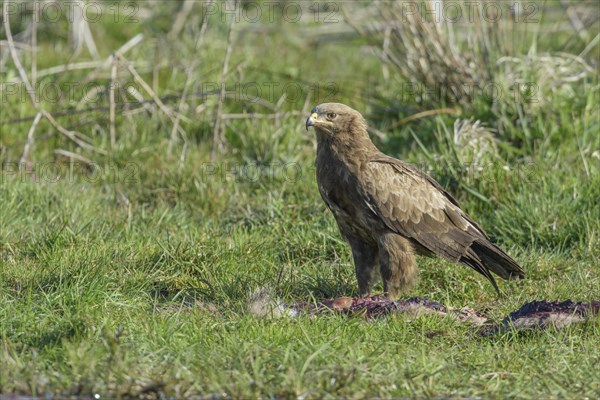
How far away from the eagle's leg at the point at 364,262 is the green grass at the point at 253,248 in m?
0.16

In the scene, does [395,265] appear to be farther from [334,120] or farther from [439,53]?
[439,53]

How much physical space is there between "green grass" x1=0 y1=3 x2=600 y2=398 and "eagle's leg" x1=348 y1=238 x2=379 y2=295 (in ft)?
0.51

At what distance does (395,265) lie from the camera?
6.12m

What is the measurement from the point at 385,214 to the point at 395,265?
314 millimetres

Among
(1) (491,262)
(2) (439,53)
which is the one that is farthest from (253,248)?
(2) (439,53)

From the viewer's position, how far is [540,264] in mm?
6574

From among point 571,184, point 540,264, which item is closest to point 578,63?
point 571,184

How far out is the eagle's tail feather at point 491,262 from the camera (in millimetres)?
6215

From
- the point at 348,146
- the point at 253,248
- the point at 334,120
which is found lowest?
the point at 253,248

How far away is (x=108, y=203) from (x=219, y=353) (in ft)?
10.5

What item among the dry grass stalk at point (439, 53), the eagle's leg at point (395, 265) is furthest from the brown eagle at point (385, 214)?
the dry grass stalk at point (439, 53)

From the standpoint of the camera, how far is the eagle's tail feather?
6215 mm

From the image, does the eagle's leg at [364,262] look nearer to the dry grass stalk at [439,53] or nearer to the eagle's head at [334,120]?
the eagle's head at [334,120]

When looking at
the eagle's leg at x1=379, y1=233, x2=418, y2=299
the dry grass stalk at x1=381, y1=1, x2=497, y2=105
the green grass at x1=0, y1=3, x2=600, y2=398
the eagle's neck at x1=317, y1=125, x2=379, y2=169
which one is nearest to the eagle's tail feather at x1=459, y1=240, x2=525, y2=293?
A: the green grass at x1=0, y1=3, x2=600, y2=398
